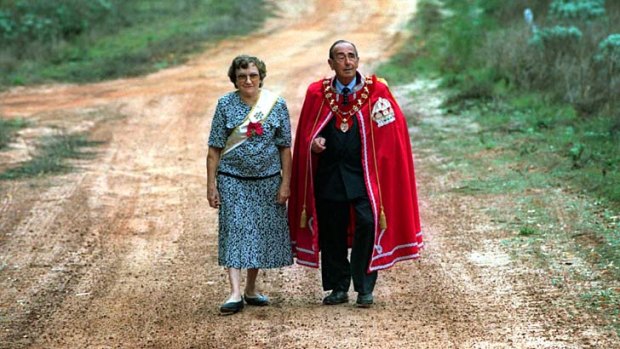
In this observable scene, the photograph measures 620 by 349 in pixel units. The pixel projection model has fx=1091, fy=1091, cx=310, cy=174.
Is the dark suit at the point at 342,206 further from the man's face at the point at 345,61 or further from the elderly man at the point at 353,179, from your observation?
the man's face at the point at 345,61

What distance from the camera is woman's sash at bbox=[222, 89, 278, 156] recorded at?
255 inches

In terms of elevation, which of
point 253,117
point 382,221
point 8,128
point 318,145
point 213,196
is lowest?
point 8,128

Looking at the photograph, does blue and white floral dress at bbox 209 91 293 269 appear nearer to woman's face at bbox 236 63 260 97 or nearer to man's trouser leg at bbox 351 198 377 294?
woman's face at bbox 236 63 260 97

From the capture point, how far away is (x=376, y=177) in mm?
6523

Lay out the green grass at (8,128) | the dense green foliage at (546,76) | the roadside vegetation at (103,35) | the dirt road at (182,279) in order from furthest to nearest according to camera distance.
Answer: the roadside vegetation at (103,35) → the green grass at (8,128) → the dense green foliage at (546,76) → the dirt road at (182,279)

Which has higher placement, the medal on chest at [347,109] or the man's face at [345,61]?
the man's face at [345,61]

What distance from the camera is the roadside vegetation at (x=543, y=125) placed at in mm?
8164

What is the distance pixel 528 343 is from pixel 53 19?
18.6m

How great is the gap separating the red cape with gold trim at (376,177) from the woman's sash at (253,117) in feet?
0.71

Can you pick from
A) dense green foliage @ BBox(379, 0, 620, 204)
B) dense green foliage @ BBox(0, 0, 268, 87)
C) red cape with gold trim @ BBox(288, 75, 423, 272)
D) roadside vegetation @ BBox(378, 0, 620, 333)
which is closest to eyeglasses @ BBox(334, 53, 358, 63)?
red cape with gold trim @ BBox(288, 75, 423, 272)

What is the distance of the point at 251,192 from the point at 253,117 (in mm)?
464

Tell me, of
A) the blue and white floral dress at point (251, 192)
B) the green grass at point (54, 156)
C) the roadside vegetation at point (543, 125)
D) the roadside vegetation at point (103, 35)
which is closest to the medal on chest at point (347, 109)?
the blue and white floral dress at point (251, 192)

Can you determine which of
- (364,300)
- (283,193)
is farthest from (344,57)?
(364,300)

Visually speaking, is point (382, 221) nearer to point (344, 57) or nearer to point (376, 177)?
point (376, 177)
